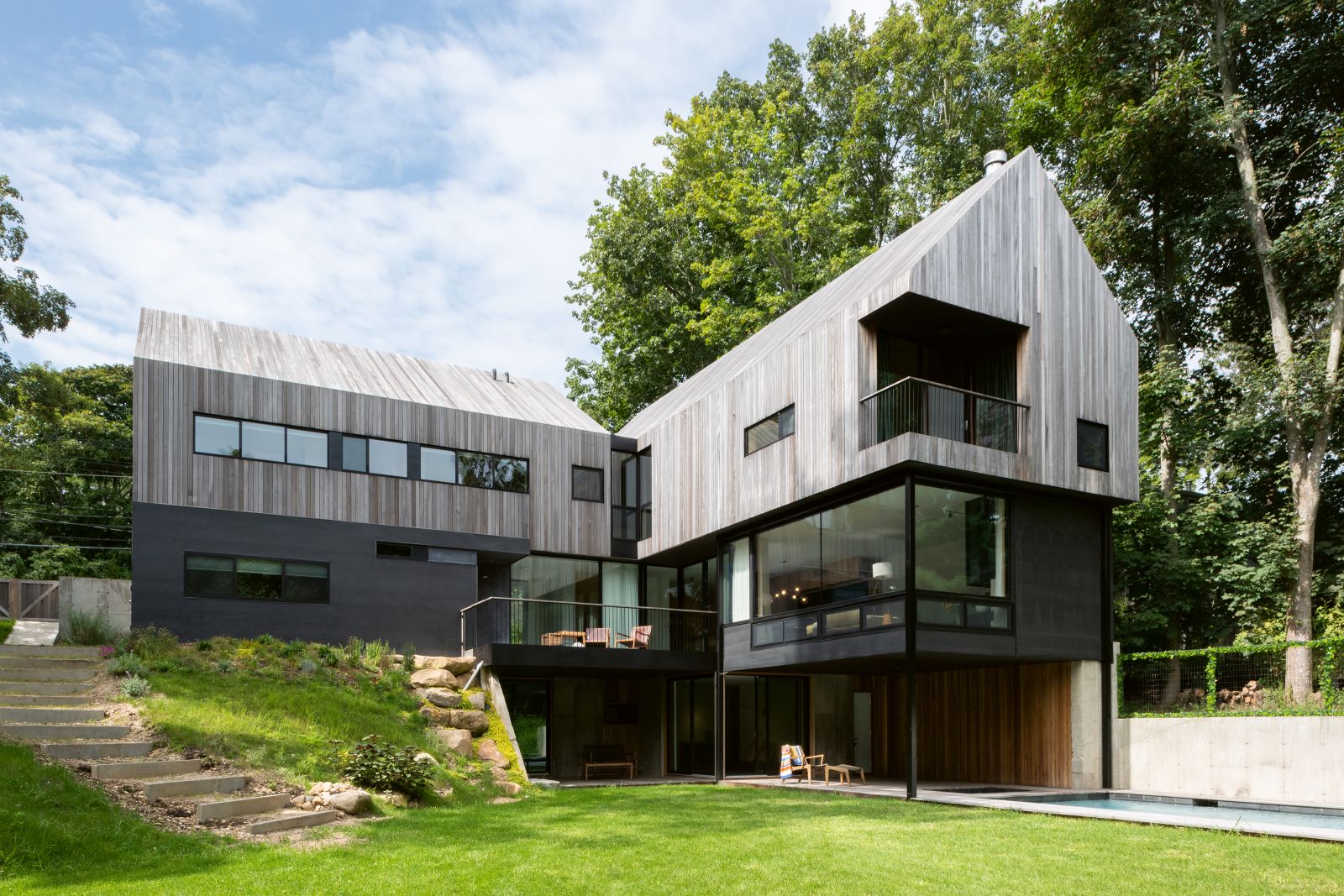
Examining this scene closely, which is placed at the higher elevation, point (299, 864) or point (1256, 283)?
point (1256, 283)

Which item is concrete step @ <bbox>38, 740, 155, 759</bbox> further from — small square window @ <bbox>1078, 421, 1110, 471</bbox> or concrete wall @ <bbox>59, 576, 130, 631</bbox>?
small square window @ <bbox>1078, 421, 1110, 471</bbox>

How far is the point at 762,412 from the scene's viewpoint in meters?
17.0

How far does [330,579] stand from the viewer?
59.5 ft

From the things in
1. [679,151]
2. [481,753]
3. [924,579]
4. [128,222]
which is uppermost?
[679,151]

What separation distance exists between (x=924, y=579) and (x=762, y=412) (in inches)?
172

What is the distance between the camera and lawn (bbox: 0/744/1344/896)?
7.00m

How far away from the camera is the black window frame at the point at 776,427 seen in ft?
52.9

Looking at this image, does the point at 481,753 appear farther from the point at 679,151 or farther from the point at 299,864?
the point at 679,151

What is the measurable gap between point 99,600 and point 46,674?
3.27 m

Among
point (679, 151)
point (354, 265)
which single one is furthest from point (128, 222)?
point (679, 151)

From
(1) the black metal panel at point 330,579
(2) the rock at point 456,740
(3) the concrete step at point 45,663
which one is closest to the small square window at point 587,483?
(1) the black metal panel at point 330,579

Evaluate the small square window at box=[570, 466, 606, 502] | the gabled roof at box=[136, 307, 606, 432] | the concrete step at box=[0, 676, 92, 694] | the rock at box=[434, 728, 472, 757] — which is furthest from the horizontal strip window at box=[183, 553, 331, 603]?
the small square window at box=[570, 466, 606, 502]

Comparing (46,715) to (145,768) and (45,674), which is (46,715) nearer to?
(145,768)

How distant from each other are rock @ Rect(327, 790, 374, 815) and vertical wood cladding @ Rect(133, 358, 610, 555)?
8.81m
